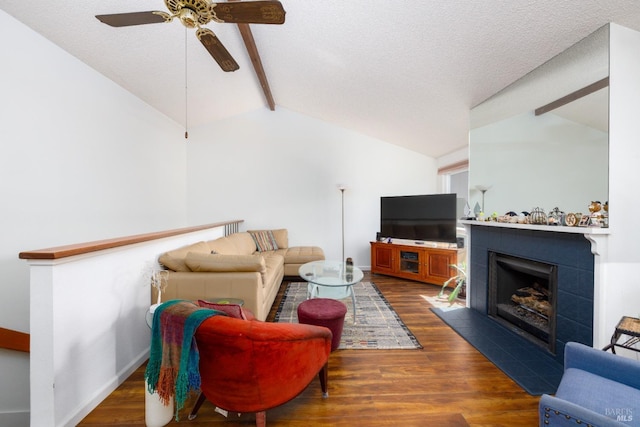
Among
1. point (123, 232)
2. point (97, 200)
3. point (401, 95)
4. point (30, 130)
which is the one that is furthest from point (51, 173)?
point (401, 95)

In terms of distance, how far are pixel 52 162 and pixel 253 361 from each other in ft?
9.10

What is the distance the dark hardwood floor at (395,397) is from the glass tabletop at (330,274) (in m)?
0.67

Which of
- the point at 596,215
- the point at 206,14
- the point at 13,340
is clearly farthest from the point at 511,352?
the point at 13,340

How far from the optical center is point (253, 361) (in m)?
1.12

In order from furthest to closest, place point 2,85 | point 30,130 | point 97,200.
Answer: point 97,200 → point 30,130 → point 2,85

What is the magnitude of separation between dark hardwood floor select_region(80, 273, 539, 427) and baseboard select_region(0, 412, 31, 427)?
802 mm

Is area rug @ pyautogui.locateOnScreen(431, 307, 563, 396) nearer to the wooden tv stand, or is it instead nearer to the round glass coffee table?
the wooden tv stand

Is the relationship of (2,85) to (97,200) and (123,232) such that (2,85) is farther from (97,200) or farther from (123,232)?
(123,232)

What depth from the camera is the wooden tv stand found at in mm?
3686

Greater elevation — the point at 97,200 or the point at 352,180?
the point at 352,180

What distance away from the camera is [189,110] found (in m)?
4.14

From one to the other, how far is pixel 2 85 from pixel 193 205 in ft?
9.92

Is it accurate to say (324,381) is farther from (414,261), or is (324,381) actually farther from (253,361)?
(414,261)

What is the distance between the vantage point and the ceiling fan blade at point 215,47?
1629mm
